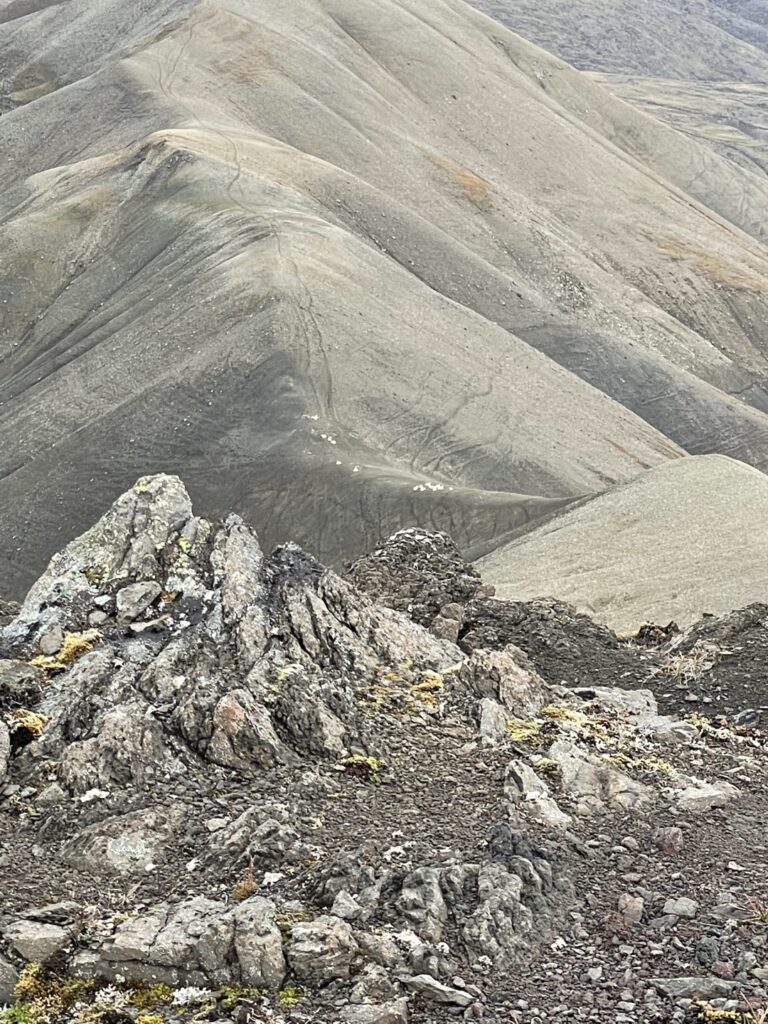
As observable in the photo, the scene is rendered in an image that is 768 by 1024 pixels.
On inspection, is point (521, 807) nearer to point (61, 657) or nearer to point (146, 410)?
point (61, 657)

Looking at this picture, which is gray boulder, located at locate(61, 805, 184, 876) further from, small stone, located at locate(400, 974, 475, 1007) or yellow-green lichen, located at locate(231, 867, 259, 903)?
small stone, located at locate(400, 974, 475, 1007)

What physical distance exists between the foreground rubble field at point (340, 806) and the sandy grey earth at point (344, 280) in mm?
26590

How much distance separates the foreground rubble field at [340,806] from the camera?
9.50 m

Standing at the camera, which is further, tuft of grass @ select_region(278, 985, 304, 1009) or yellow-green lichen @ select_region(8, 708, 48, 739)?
yellow-green lichen @ select_region(8, 708, 48, 739)

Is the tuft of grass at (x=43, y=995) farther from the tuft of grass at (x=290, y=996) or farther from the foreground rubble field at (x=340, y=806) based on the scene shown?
the tuft of grass at (x=290, y=996)

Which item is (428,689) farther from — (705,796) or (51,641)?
(51,641)

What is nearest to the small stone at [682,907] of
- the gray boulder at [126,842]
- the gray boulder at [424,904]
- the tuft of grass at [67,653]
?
the gray boulder at [424,904]

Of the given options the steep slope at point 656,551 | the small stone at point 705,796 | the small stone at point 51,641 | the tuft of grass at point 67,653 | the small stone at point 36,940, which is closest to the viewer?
the small stone at point 36,940

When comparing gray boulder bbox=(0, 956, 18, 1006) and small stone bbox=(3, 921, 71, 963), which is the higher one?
small stone bbox=(3, 921, 71, 963)

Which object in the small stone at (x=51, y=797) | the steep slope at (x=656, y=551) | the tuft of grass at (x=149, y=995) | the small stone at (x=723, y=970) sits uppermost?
the small stone at (x=723, y=970)

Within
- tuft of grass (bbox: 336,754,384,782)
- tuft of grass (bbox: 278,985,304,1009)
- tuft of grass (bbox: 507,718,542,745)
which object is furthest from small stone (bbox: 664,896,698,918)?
tuft of grass (bbox: 507,718,542,745)

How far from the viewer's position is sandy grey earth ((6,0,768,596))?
50219 millimetres

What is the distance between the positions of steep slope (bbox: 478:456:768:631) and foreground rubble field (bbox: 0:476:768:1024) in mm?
12869

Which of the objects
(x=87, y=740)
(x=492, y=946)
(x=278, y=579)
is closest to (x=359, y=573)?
(x=278, y=579)
